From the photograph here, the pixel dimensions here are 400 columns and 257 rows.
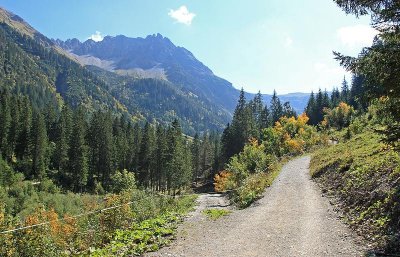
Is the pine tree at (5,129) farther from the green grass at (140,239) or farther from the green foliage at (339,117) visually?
the green grass at (140,239)

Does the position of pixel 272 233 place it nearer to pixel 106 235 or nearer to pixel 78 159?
pixel 106 235

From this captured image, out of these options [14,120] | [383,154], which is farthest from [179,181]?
[383,154]

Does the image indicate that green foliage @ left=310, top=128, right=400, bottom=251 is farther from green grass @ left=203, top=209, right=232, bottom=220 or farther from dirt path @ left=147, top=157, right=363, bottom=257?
green grass @ left=203, top=209, right=232, bottom=220

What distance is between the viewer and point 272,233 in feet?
46.2

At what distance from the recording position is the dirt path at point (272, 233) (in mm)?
11938

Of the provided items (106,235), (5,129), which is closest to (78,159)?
(5,129)

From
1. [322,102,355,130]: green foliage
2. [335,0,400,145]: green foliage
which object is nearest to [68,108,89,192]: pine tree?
[322,102,355,130]: green foliage

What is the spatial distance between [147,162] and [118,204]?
7750 centimetres

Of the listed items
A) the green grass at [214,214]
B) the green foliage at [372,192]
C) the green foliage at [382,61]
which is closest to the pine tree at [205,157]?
the green foliage at [372,192]

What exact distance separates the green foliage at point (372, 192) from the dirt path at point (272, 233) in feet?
2.47

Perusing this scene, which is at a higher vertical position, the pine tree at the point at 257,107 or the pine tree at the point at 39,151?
the pine tree at the point at 257,107

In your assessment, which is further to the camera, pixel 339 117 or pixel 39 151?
pixel 39 151

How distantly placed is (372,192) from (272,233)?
185 inches

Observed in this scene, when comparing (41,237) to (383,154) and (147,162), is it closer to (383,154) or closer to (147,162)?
(383,154)
